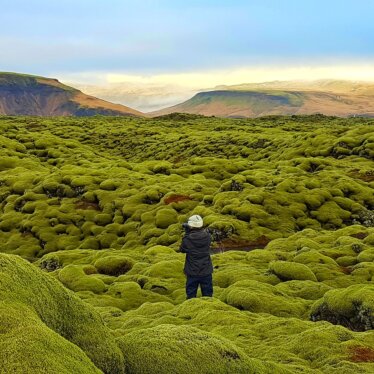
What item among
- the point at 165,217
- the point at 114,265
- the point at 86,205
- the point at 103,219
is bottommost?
the point at 103,219

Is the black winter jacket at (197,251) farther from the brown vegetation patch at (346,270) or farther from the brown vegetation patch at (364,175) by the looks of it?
the brown vegetation patch at (364,175)

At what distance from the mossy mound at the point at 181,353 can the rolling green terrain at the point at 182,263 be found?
1.0 inches

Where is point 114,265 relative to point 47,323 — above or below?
below

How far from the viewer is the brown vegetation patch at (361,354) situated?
12.9 m

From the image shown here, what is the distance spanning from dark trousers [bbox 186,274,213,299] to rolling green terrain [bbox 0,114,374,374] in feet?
3.28

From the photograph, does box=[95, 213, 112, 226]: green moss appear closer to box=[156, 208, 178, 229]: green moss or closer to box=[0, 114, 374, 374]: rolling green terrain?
box=[0, 114, 374, 374]: rolling green terrain

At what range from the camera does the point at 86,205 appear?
51.2 m

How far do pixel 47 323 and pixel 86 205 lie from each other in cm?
4369

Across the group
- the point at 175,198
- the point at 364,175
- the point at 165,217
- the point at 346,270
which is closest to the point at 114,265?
the point at 346,270

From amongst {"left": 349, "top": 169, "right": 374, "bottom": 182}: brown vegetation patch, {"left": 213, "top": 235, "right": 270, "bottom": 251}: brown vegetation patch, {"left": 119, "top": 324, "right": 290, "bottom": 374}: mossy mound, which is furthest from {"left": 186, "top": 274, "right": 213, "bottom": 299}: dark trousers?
{"left": 349, "top": 169, "right": 374, "bottom": 182}: brown vegetation patch

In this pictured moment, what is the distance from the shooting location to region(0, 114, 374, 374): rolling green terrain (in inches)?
353

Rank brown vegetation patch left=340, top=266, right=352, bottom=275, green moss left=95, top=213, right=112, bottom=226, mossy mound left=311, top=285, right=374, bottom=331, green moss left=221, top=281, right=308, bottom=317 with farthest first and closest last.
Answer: green moss left=95, top=213, right=112, bottom=226 < brown vegetation patch left=340, top=266, right=352, bottom=275 < green moss left=221, top=281, right=308, bottom=317 < mossy mound left=311, top=285, right=374, bottom=331

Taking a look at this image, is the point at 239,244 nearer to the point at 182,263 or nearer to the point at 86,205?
the point at 182,263

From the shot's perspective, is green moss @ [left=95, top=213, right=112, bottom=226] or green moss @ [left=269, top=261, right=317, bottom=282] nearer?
green moss @ [left=269, top=261, right=317, bottom=282]
